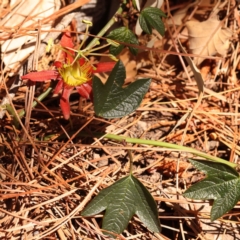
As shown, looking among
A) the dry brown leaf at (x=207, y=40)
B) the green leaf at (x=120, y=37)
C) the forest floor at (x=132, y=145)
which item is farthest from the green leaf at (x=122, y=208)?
the dry brown leaf at (x=207, y=40)

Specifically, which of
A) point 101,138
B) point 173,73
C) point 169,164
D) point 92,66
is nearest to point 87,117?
point 101,138

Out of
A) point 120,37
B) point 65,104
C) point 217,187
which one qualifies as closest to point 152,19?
point 120,37

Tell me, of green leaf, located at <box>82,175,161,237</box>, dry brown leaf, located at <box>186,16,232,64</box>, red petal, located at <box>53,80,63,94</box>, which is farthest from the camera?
dry brown leaf, located at <box>186,16,232,64</box>

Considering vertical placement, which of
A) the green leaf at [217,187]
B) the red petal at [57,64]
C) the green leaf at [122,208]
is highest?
the red petal at [57,64]

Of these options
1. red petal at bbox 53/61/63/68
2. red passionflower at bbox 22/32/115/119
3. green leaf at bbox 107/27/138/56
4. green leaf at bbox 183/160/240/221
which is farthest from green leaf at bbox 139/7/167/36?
green leaf at bbox 183/160/240/221

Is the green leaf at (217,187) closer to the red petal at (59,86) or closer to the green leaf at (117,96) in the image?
the green leaf at (117,96)

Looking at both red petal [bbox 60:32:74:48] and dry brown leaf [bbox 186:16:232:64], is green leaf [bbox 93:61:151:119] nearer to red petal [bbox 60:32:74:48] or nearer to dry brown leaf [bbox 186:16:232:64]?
red petal [bbox 60:32:74:48]

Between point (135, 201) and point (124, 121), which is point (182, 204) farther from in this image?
point (124, 121)
